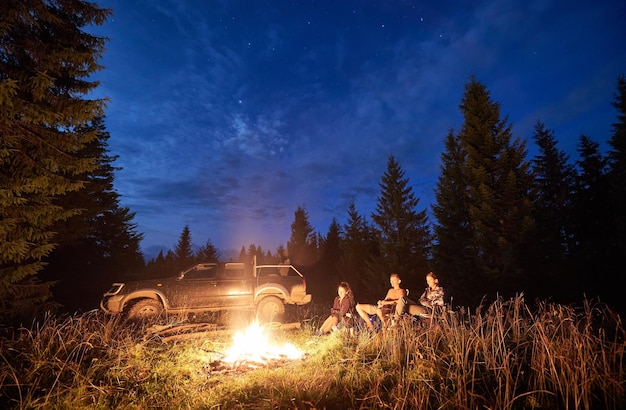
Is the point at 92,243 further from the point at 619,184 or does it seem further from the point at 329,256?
the point at 619,184

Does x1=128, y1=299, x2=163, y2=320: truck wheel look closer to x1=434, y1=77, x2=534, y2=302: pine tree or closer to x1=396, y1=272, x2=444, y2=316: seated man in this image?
x1=396, y1=272, x2=444, y2=316: seated man

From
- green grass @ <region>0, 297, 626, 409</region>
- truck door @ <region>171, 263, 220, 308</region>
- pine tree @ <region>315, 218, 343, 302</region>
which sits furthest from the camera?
pine tree @ <region>315, 218, 343, 302</region>

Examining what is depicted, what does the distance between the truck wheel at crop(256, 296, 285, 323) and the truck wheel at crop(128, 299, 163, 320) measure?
3.23 meters

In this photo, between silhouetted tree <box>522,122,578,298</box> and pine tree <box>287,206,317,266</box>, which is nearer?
silhouetted tree <box>522,122,578,298</box>

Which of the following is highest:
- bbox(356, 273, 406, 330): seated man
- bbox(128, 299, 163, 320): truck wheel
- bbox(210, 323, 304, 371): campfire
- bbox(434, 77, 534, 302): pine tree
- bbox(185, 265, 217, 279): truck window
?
bbox(434, 77, 534, 302): pine tree

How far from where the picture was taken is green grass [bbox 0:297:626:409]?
349 cm

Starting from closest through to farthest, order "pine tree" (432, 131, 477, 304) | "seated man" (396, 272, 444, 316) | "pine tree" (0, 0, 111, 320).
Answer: "pine tree" (0, 0, 111, 320) → "seated man" (396, 272, 444, 316) → "pine tree" (432, 131, 477, 304)

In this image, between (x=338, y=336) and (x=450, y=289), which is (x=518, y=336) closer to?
(x=338, y=336)

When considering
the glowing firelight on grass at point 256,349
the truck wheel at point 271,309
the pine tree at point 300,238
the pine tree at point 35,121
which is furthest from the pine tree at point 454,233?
the pine tree at point 300,238

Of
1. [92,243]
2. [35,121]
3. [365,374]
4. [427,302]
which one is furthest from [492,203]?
[92,243]

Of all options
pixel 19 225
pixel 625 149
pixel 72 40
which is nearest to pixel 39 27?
pixel 72 40

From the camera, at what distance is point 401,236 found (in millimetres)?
20781

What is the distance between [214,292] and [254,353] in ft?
17.2

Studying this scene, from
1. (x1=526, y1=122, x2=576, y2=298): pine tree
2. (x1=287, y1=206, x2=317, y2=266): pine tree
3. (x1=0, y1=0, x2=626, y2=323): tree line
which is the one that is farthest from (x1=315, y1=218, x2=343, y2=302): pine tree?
(x1=526, y1=122, x2=576, y2=298): pine tree
